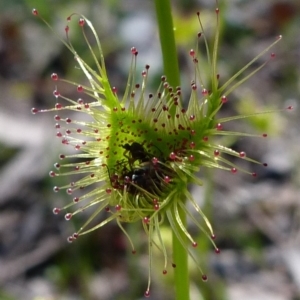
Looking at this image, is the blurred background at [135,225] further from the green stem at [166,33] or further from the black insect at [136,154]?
the green stem at [166,33]

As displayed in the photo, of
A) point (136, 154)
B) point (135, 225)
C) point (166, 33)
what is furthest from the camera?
point (135, 225)

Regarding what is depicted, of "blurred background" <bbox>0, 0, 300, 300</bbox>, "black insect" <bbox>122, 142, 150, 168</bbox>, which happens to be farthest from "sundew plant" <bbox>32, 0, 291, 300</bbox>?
"blurred background" <bbox>0, 0, 300, 300</bbox>

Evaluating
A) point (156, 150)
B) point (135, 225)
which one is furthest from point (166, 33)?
point (135, 225)

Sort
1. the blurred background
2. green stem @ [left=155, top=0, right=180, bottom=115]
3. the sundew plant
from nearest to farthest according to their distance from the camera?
green stem @ [left=155, top=0, right=180, bottom=115]
the sundew plant
the blurred background

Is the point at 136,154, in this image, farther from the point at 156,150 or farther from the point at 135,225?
the point at 135,225

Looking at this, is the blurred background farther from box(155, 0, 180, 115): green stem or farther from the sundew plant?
box(155, 0, 180, 115): green stem

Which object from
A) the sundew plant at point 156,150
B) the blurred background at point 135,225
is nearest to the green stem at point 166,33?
the sundew plant at point 156,150

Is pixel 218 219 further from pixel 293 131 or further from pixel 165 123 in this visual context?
pixel 165 123

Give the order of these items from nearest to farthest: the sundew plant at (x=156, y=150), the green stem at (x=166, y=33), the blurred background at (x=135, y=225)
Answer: the green stem at (x=166, y=33) < the sundew plant at (x=156, y=150) < the blurred background at (x=135, y=225)
